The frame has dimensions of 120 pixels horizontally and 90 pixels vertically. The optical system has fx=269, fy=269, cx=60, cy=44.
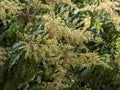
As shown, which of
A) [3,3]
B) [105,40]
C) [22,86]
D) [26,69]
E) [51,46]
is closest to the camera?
[51,46]

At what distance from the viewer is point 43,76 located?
1.85 m

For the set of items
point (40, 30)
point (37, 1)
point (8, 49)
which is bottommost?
point (8, 49)

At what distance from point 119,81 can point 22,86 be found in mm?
649

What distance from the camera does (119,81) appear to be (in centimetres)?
177

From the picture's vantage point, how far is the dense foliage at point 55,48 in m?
1.50

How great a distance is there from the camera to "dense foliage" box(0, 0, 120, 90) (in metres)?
1.50

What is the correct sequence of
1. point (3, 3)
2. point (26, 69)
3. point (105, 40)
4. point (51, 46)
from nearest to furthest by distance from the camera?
point (51, 46) < point (3, 3) < point (26, 69) < point (105, 40)

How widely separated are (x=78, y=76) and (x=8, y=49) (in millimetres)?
531

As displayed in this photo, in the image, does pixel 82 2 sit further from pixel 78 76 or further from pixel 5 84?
pixel 5 84

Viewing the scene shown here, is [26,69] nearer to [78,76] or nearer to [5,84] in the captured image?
[5,84]

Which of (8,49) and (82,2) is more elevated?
(82,2)

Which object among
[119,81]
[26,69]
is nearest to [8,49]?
[26,69]

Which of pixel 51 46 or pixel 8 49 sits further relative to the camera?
pixel 8 49

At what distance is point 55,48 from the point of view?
1434 millimetres
